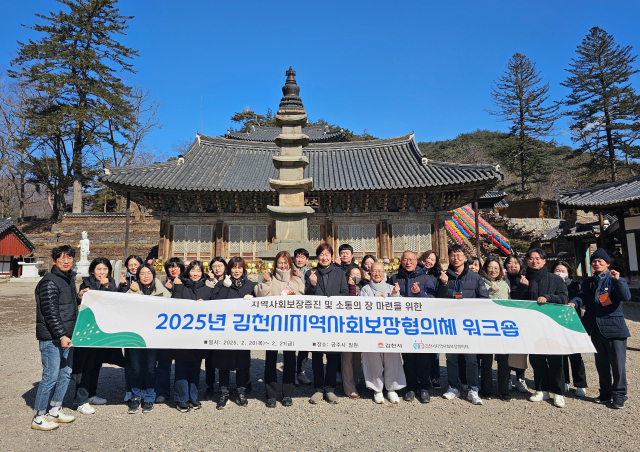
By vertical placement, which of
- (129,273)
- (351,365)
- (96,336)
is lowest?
(351,365)

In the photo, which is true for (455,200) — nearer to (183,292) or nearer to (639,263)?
(639,263)

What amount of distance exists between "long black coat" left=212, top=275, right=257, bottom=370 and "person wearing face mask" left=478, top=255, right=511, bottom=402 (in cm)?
315

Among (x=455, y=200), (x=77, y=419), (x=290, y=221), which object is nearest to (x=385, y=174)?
(x=455, y=200)

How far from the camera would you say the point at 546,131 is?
115ft

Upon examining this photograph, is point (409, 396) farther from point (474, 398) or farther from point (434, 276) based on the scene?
point (434, 276)

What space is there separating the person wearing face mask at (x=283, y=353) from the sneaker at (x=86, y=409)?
2.10 m

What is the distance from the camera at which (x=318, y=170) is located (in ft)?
60.7

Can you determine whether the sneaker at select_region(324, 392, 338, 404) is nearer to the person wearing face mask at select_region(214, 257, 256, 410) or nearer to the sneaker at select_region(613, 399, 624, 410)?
the person wearing face mask at select_region(214, 257, 256, 410)

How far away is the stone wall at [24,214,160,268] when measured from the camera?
28.8 m

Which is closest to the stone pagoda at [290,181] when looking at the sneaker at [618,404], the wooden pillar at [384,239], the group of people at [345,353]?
the group of people at [345,353]

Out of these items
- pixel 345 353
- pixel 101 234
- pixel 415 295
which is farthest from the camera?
pixel 101 234

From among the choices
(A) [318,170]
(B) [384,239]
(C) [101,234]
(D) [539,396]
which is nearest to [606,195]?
(B) [384,239]

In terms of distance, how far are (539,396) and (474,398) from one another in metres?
0.91

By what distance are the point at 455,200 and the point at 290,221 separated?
10089 mm
